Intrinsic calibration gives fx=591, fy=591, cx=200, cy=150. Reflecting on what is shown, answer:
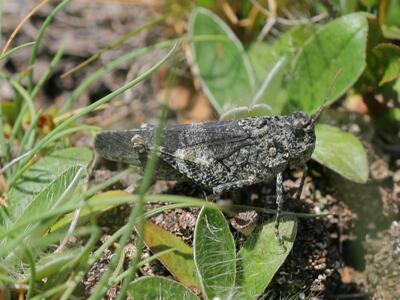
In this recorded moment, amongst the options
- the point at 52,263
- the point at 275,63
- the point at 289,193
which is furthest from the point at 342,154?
the point at 52,263

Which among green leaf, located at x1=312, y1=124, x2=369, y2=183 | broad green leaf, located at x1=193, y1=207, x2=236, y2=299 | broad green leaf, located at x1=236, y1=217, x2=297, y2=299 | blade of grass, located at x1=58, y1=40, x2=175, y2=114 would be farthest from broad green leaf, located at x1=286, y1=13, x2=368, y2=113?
broad green leaf, located at x1=193, y1=207, x2=236, y2=299

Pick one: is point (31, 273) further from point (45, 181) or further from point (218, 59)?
point (218, 59)

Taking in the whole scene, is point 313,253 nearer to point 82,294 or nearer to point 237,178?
point 237,178

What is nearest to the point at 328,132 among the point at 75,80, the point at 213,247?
the point at 213,247

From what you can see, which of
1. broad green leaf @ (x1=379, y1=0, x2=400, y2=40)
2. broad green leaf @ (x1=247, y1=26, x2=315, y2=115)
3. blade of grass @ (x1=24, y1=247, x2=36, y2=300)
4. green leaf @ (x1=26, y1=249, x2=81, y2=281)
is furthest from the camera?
broad green leaf @ (x1=379, y1=0, x2=400, y2=40)

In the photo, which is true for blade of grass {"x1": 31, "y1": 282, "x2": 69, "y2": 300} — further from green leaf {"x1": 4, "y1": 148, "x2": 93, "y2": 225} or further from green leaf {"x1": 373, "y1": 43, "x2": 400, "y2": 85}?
green leaf {"x1": 373, "y1": 43, "x2": 400, "y2": 85}

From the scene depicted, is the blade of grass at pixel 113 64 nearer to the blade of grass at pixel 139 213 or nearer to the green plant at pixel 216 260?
the green plant at pixel 216 260

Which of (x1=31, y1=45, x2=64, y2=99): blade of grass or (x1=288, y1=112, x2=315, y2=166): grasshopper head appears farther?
(x1=31, y1=45, x2=64, y2=99): blade of grass
